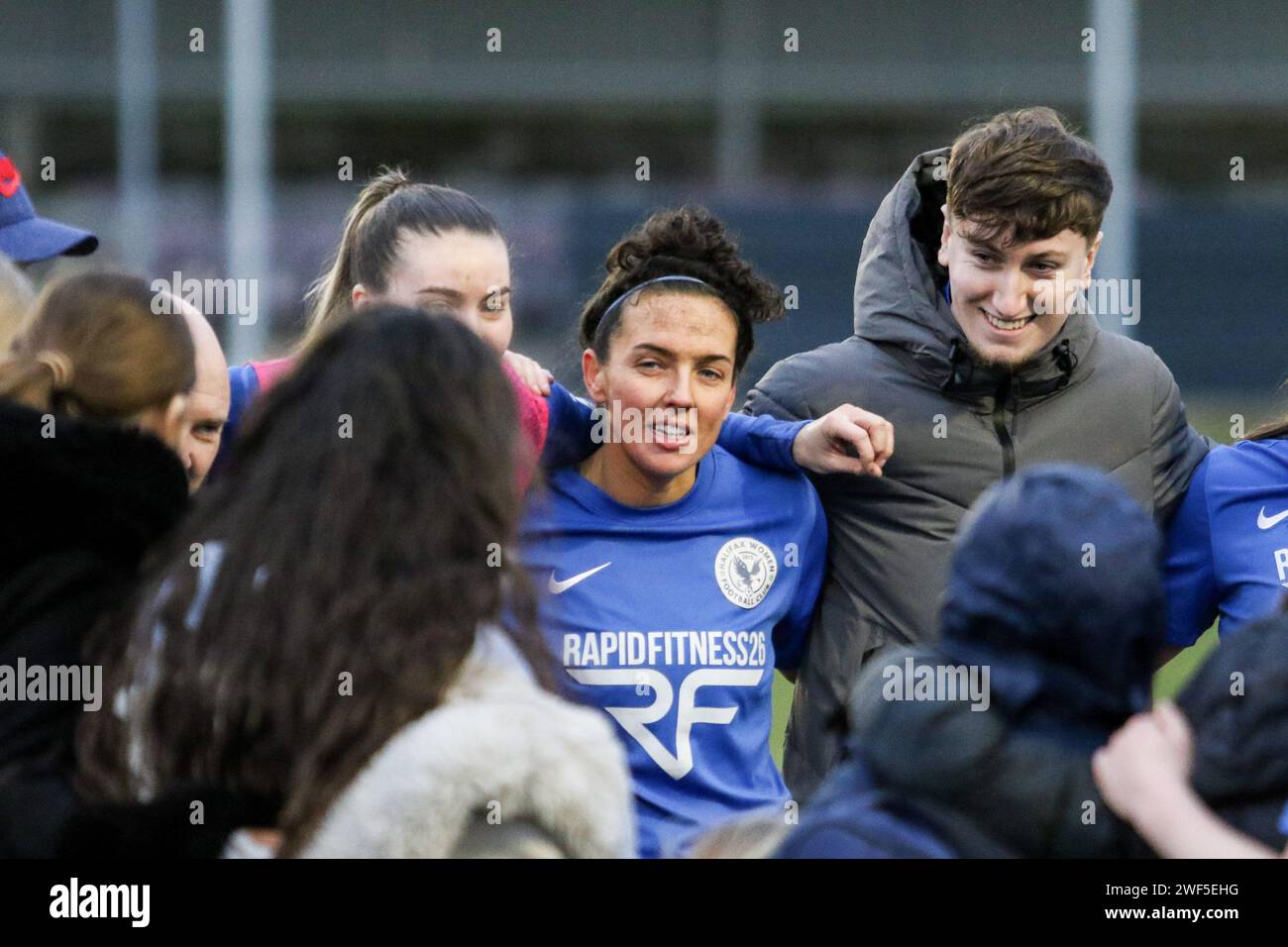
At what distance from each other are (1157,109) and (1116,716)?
26.1 meters

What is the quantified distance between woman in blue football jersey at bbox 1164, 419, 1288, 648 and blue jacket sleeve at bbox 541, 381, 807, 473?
2.59 ft

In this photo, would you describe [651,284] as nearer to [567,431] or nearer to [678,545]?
[567,431]

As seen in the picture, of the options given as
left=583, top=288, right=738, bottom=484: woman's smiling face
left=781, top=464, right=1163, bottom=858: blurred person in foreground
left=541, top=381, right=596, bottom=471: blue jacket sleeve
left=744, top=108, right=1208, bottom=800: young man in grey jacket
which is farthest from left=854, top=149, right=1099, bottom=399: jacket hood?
left=781, top=464, right=1163, bottom=858: blurred person in foreground

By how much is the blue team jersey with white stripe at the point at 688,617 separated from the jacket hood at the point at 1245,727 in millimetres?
1233

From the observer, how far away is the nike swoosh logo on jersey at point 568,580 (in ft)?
10.4

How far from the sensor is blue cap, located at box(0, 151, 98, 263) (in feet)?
11.1

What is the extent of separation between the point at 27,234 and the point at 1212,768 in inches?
103

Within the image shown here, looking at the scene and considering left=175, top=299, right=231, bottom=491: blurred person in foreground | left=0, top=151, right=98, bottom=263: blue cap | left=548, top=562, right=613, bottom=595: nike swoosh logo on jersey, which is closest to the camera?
left=175, top=299, right=231, bottom=491: blurred person in foreground

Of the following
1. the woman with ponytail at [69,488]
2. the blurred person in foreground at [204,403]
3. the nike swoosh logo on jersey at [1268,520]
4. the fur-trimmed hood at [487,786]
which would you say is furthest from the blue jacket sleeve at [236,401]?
the nike swoosh logo on jersey at [1268,520]

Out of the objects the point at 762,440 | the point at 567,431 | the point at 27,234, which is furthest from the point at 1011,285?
the point at 27,234

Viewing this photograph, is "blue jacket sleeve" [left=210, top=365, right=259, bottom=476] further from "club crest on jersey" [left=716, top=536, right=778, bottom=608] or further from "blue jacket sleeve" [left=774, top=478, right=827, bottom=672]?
"blue jacket sleeve" [left=774, top=478, right=827, bottom=672]

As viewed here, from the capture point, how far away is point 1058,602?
5.91 ft
